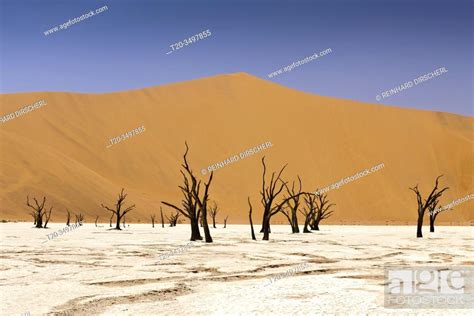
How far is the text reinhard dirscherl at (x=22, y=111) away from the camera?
8081cm

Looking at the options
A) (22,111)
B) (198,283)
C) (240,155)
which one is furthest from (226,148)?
(198,283)

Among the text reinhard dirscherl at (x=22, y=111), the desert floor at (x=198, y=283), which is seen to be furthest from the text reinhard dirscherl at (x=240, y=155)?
the desert floor at (x=198, y=283)

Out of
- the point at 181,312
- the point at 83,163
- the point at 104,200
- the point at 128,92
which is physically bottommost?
the point at 181,312

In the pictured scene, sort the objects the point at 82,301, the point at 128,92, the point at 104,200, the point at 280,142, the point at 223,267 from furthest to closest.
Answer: the point at 128,92
the point at 280,142
the point at 104,200
the point at 223,267
the point at 82,301

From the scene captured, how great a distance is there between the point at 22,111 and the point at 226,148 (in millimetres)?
27832

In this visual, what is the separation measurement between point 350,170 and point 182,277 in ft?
243

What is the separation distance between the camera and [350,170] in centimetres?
8338

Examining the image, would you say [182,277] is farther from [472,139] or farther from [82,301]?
[472,139]

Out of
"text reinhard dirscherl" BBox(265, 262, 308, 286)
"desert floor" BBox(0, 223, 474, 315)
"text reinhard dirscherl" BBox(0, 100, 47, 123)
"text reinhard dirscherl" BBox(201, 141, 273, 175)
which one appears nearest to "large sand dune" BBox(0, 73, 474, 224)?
"text reinhard dirscherl" BBox(201, 141, 273, 175)

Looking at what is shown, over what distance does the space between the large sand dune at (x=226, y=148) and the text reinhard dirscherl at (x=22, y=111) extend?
910mm

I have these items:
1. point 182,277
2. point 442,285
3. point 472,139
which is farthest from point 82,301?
point 472,139

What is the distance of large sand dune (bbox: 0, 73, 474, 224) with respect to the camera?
67812 mm

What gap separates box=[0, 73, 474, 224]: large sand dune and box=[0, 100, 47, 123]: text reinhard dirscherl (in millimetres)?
910

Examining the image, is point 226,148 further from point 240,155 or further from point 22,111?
point 22,111
